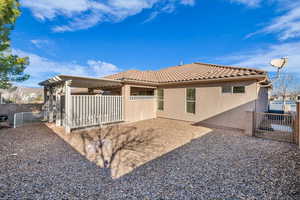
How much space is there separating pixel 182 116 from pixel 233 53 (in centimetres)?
1012

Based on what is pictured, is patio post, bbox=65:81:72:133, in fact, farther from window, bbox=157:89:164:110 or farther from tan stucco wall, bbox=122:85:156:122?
window, bbox=157:89:164:110

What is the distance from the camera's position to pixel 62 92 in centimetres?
805

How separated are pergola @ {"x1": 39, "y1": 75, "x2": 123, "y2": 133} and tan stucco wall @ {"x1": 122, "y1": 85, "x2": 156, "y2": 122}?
0.98 m

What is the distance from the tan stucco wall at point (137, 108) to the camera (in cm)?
938

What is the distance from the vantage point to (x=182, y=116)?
33.0 ft

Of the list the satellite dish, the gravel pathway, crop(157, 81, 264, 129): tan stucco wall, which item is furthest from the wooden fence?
the satellite dish

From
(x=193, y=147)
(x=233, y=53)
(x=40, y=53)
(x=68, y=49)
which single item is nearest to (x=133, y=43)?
(x=68, y=49)

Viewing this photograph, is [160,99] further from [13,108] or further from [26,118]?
[13,108]

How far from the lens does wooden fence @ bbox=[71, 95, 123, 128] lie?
7.07m

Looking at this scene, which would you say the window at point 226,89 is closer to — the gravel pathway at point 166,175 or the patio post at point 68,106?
the gravel pathway at point 166,175

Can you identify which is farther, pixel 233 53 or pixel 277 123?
pixel 233 53

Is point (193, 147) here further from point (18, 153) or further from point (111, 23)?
point (111, 23)

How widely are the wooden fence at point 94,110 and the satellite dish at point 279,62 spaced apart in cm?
877

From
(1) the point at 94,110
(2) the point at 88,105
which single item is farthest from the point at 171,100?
(2) the point at 88,105
